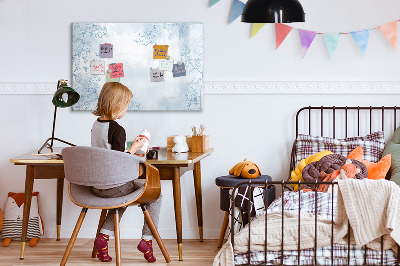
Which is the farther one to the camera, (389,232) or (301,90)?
(301,90)

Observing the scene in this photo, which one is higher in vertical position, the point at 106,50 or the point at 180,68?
the point at 106,50

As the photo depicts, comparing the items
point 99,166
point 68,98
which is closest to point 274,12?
point 99,166

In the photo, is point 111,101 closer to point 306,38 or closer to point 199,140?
point 199,140

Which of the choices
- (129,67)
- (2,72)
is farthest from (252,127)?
(2,72)

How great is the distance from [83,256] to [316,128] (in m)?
1.83

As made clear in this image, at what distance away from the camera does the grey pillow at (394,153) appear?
380 cm

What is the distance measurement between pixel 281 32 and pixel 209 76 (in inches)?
23.3

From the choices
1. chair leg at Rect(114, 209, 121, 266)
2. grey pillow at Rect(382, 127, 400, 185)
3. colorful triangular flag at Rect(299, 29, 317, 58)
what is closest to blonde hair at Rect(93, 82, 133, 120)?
chair leg at Rect(114, 209, 121, 266)

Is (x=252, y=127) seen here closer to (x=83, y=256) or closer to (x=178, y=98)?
(x=178, y=98)

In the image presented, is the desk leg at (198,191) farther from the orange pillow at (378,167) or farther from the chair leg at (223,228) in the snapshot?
the orange pillow at (378,167)

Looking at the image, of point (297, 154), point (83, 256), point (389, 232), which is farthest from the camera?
point (297, 154)

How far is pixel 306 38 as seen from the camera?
14.0ft

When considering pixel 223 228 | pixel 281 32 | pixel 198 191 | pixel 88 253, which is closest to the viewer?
pixel 88 253

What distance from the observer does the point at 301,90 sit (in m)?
4.32
